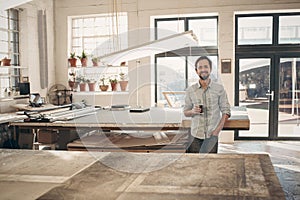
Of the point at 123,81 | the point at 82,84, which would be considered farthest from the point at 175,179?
the point at 82,84

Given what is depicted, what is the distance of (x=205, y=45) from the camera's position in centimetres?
777

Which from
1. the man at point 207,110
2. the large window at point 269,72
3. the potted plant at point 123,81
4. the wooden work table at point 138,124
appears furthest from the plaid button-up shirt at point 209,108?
the potted plant at point 123,81

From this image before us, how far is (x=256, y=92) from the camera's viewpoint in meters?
7.70

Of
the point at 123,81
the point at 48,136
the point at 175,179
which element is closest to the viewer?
the point at 175,179

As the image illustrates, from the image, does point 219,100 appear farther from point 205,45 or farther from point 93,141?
point 205,45

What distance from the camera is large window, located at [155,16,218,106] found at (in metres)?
7.75

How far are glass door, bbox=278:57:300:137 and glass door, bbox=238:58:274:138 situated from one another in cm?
26

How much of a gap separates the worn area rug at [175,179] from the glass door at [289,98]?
5858 mm

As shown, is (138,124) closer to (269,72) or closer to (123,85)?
(123,85)

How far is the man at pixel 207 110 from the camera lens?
3.38 meters

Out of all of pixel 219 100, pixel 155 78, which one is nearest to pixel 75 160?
pixel 219 100

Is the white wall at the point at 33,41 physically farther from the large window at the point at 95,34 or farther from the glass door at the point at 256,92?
the glass door at the point at 256,92

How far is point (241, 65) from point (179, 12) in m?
1.83

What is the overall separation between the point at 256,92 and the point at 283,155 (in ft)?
6.48
